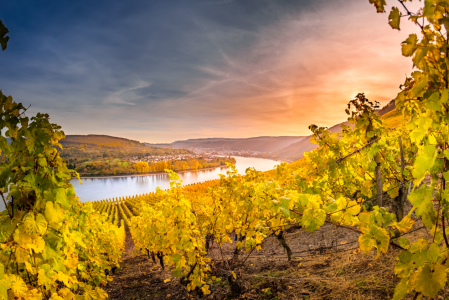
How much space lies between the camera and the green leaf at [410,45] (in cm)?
115

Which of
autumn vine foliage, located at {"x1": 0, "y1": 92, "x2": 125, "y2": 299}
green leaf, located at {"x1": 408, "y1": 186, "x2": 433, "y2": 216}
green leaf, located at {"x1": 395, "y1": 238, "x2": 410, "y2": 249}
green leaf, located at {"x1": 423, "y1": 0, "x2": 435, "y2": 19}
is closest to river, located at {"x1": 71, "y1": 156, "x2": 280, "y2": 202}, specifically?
autumn vine foliage, located at {"x1": 0, "y1": 92, "x2": 125, "y2": 299}

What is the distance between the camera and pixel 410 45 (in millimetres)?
1163

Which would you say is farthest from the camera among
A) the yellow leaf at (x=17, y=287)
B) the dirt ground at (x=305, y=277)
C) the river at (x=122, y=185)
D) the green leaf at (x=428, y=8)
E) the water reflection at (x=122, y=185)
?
the river at (x=122, y=185)

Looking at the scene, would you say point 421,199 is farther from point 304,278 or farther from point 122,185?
point 122,185

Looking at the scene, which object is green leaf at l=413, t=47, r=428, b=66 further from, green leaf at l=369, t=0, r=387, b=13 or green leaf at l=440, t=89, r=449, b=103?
green leaf at l=369, t=0, r=387, b=13

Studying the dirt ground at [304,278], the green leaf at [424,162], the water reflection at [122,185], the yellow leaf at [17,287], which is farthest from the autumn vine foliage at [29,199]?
the water reflection at [122,185]

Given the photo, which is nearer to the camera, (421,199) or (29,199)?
(421,199)

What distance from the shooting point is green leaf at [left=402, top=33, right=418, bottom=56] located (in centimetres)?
115

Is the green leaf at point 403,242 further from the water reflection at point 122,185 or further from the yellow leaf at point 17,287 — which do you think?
the water reflection at point 122,185

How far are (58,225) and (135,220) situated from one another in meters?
10.9

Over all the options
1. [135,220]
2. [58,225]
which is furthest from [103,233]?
[58,225]

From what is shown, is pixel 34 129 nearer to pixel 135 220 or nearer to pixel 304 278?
pixel 304 278

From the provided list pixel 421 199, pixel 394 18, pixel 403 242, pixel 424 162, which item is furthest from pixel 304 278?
pixel 394 18

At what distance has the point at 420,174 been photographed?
1.17 metres
